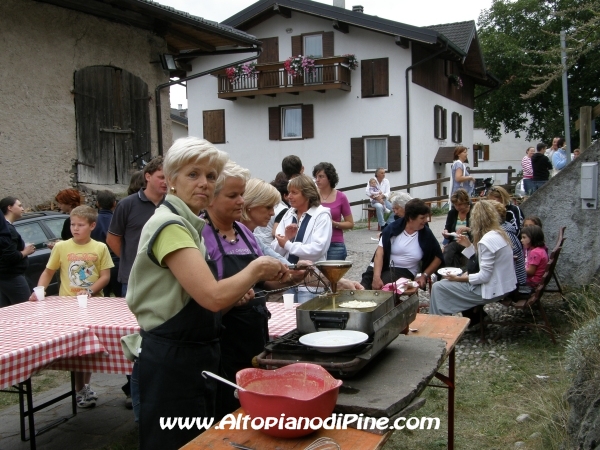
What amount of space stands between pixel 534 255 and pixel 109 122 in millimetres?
7417

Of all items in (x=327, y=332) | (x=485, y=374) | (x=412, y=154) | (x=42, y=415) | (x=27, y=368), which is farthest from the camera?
(x=412, y=154)

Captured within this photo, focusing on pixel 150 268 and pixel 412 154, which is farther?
pixel 412 154

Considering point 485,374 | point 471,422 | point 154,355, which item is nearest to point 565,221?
point 485,374

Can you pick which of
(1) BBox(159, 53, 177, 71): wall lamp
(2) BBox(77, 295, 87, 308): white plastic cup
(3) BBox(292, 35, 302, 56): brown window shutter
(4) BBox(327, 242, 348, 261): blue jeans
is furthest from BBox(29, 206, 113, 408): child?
(3) BBox(292, 35, 302, 56): brown window shutter

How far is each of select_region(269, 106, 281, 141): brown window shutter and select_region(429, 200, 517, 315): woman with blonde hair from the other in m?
17.2

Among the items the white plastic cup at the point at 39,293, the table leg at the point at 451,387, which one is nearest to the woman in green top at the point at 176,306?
the table leg at the point at 451,387

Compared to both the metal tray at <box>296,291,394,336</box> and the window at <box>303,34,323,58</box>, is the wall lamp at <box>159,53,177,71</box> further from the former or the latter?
the window at <box>303,34,323,58</box>

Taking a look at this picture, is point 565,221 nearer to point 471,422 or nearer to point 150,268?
point 471,422

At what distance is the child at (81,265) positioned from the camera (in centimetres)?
481

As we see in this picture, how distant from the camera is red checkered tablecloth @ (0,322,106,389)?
3061mm

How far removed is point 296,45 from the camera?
22516 mm

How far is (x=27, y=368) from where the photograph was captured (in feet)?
10.3

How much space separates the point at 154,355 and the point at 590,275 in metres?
6.88

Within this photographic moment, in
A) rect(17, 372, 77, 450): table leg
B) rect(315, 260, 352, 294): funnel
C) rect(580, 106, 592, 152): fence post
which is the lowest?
rect(17, 372, 77, 450): table leg
